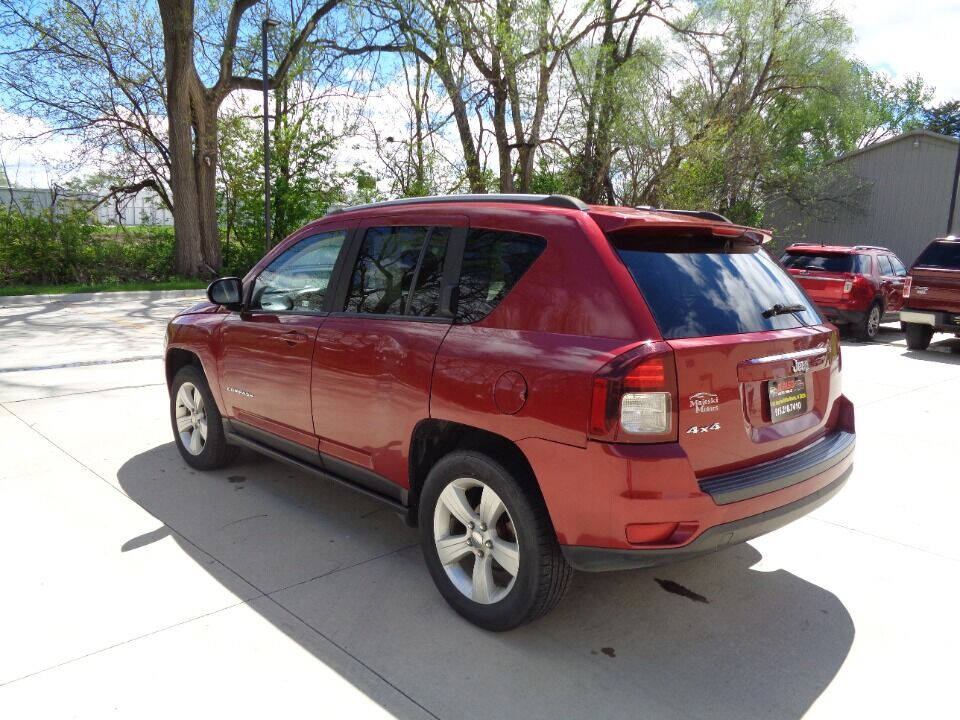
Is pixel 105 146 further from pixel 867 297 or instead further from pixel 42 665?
pixel 42 665

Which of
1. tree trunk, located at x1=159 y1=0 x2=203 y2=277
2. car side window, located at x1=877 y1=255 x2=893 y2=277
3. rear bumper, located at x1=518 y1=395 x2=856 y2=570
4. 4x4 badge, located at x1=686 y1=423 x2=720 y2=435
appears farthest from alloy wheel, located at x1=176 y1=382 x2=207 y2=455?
tree trunk, located at x1=159 y1=0 x2=203 y2=277

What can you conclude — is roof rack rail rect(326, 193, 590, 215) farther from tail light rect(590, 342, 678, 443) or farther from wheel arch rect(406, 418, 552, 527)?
wheel arch rect(406, 418, 552, 527)

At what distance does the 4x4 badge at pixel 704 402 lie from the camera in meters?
2.72

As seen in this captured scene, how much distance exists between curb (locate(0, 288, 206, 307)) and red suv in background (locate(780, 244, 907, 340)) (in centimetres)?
1385

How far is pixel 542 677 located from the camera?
111 inches

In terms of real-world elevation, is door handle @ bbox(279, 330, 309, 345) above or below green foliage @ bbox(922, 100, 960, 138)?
below

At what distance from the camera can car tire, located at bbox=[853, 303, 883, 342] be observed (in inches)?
514

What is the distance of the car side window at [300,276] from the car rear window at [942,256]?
10863 millimetres

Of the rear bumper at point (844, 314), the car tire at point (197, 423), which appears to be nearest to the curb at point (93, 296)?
the car tire at point (197, 423)

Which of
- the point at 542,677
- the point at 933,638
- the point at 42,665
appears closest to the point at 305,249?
the point at 42,665

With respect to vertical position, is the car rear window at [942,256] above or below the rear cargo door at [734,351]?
above

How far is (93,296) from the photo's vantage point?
1692 cm

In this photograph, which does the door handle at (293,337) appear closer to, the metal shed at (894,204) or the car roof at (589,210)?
the car roof at (589,210)

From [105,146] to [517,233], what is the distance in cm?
2163
